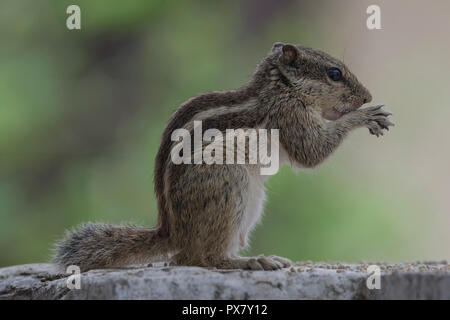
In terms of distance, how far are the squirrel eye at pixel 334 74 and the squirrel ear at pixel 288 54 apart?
0.30 metres

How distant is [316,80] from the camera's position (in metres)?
5.09

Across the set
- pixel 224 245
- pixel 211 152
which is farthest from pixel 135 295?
pixel 211 152

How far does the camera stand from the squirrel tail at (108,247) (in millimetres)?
4461

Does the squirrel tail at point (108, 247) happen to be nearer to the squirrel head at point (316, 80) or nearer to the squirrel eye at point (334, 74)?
the squirrel head at point (316, 80)

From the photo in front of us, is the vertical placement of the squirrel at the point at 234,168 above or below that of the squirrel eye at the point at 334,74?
below

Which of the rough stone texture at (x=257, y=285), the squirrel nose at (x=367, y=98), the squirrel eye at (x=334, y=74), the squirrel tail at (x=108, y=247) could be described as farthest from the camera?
the squirrel nose at (x=367, y=98)

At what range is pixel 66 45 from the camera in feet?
28.6

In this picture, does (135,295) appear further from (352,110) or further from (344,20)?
(344,20)

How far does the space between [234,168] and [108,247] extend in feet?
3.25

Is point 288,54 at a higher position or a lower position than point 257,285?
higher

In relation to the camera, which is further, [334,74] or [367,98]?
[367,98]

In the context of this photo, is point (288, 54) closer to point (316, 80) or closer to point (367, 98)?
point (316, 80)
